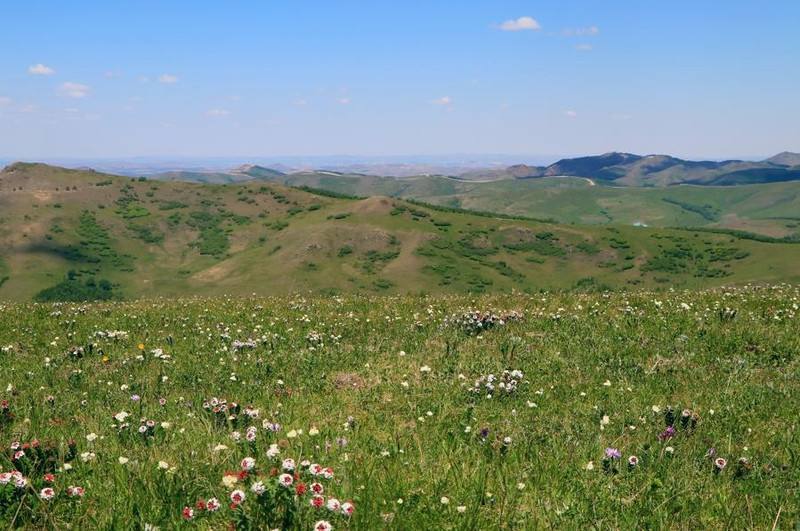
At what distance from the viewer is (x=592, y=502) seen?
5.64m

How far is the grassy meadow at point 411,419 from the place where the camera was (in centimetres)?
519

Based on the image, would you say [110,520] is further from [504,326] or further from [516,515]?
[504,326]

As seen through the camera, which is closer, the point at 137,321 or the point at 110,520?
the point at 110,520

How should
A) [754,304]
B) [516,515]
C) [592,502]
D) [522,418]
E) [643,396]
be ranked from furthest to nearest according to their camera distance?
[754,304], [643,396], [522,418], [592,502], [516,515]

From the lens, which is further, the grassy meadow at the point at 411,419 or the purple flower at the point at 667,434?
the purple flower at the point at 667,434

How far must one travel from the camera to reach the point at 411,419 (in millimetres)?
8609

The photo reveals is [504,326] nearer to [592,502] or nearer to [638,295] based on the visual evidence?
[638,295]

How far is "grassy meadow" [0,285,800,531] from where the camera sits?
17.0 ft

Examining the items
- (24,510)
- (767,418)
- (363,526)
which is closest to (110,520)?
(24,510)

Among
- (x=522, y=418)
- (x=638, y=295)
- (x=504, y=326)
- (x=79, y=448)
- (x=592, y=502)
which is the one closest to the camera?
(x=592, y=502)

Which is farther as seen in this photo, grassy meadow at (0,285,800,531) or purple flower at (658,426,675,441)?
purple flower at (658,426,675,441)

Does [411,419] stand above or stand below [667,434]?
below

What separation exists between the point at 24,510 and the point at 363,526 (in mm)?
2780

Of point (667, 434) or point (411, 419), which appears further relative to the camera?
point (411, 419)
